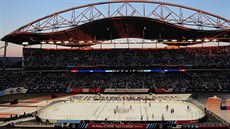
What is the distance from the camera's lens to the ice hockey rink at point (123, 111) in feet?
108

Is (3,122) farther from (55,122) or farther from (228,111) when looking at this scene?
(228,111)

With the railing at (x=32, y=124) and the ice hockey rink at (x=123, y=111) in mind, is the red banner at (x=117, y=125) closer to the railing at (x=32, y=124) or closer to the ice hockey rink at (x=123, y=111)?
the ice hockey rink at (x=123, y=111)

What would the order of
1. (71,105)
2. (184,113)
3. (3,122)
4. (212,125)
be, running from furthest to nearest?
(71,105) → (184,113) → (3,122) → (212,125)

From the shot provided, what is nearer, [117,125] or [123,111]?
[117,125]

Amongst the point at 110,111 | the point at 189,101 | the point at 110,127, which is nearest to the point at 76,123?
the point at 110,127

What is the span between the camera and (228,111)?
124 feet

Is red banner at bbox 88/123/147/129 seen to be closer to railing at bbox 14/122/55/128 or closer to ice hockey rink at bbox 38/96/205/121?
ice hockey rink at bbox 38/96/205/121

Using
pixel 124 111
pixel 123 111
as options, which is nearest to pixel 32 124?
pixel 123 111

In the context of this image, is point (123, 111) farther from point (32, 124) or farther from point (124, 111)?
point (32, 124)

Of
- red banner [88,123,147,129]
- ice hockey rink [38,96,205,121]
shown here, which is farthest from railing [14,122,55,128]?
red banner [88,123,147,129]

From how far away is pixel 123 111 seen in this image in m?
37.1

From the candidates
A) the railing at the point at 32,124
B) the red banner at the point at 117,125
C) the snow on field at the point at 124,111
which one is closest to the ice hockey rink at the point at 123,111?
the snow on field at the point at 124,111

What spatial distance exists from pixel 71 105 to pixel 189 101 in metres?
20.8

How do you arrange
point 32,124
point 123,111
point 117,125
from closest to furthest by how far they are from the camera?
point 117,125 → point 32,124 → point 123,111
